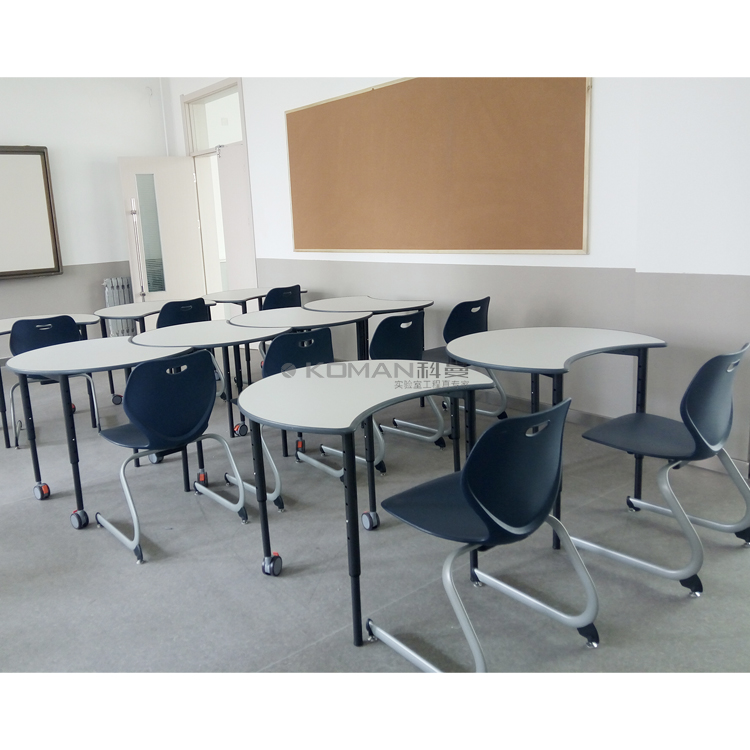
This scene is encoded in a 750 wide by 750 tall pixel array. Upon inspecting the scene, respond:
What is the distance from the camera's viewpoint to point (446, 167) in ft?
15.4

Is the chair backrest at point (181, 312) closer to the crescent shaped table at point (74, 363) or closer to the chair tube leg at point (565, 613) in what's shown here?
the crescent shaped table at point (74, 363)

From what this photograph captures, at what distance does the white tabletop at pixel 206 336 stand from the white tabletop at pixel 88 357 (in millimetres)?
83

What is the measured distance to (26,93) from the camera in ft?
22.4

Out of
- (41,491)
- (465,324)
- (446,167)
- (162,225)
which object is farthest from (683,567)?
(162,225)

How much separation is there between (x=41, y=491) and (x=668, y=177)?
3597mm

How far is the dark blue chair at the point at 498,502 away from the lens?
5.56 feet

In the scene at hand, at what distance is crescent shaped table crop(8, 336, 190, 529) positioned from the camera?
2805 mm

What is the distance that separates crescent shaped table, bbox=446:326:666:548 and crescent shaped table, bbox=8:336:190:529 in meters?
1.41

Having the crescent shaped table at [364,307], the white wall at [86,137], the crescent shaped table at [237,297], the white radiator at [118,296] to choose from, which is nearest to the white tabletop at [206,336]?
the crescent shaped table at [364,307]

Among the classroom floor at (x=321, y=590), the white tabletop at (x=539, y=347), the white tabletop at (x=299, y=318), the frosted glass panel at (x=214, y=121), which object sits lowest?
the classroom floor at (x=321, y=590)

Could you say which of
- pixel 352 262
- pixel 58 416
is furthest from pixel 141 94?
pixel 58 416

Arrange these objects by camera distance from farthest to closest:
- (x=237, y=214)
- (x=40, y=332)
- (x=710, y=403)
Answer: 1. (x=237, y=214)
2. (x=40, y=332)
3. (x=710, y=403)

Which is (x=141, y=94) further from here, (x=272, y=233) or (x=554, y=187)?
(x=554, y=187)

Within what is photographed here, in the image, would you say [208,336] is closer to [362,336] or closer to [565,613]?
[362,336]
